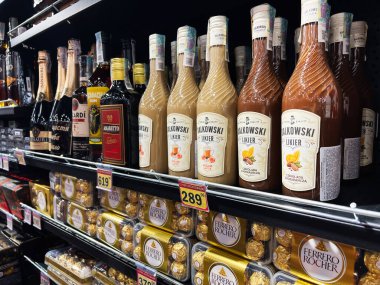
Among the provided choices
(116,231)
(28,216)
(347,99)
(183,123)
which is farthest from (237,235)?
(28,216)

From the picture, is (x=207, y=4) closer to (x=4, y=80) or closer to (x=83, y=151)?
(x=83, y=151)

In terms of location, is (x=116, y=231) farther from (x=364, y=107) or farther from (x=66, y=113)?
(x=364, y=107)

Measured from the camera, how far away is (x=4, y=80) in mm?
2131

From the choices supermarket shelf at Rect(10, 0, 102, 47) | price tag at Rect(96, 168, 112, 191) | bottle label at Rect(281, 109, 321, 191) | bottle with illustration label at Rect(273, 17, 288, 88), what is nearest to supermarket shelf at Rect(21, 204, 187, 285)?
price tag at Rect(96, 168, 112, 191)

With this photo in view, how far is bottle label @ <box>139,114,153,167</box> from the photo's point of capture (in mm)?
975

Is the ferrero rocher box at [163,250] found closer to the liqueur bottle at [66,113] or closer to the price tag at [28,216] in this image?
the liqueur bottle at [66,113]

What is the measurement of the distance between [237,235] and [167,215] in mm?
293

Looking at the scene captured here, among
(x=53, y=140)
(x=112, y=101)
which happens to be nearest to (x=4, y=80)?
(x=53, y=140)

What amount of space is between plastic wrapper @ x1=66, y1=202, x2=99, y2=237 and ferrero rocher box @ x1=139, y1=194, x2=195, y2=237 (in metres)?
0.32

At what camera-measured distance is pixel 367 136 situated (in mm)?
868

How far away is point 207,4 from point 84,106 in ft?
1.98

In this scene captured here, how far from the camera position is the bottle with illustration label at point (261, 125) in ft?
2.38

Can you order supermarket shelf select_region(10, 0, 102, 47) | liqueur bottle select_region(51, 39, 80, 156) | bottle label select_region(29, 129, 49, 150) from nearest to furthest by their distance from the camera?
supermarket shelf select_region(10, 0, 102, 47), liqueur bottle select_region(51, 39, 80, 156), bottle label select_region(29, 129, 49, 150)

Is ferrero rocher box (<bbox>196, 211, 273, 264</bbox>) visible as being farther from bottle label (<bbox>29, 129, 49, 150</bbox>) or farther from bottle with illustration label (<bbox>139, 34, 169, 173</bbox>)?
bottle label (<bbox>29, 129, 49, 150</bbox>)
